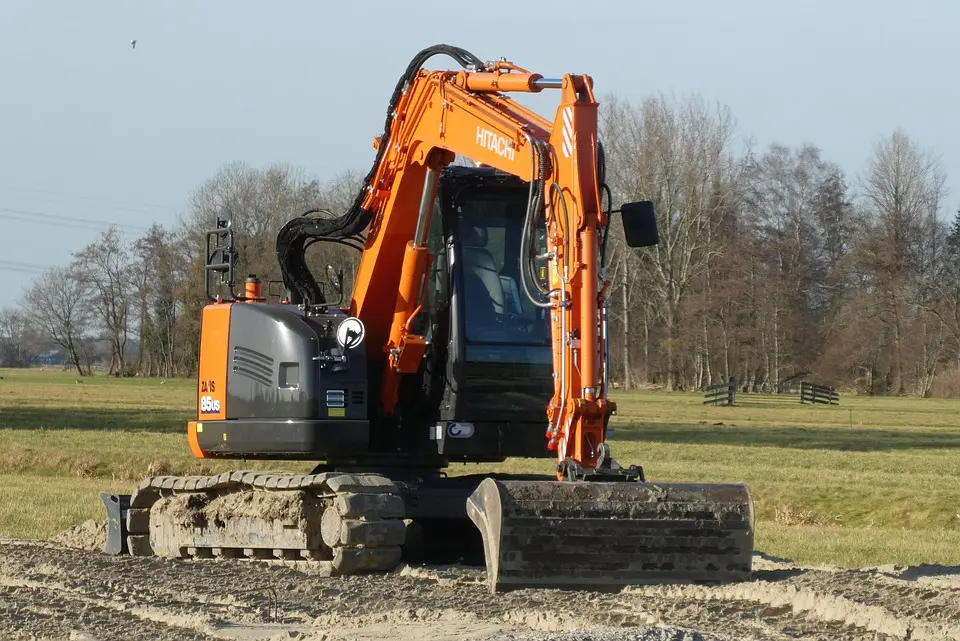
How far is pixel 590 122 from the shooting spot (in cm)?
962

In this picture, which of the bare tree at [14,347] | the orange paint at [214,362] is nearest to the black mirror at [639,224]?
the orange paint at [214,362]

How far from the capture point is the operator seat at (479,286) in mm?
11430

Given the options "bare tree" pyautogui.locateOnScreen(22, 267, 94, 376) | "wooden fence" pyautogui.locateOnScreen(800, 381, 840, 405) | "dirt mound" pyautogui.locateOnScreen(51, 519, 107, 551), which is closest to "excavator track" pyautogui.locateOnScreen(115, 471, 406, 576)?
"dirt mound" pyautogui.locateOnScreen(51, 519, 107, 551)

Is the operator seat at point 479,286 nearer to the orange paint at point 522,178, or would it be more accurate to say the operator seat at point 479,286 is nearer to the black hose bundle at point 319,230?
the orange paint at point 522,178

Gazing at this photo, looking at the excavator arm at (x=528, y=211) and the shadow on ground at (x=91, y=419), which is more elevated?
the excavator arm at (x=528, y=211)

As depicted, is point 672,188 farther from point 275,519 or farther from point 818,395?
point 275,519

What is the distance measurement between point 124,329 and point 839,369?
5373cm

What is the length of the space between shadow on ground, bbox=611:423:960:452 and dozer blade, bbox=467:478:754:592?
23.0 m

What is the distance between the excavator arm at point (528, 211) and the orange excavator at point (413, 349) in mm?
19

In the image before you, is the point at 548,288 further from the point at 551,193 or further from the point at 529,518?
the point at 529,518

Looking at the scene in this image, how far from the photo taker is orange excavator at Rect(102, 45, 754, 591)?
966 centimetres

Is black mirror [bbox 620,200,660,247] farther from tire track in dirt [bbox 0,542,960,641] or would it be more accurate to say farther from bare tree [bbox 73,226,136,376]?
bare tree [bbox 73,226,136,376]

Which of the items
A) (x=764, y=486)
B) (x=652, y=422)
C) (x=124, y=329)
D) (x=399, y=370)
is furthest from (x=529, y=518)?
(x=124, y=329)

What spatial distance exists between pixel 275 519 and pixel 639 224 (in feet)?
13.2
